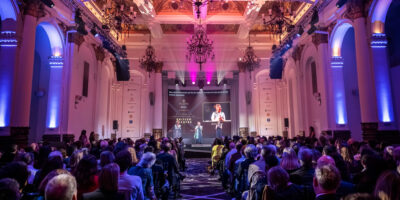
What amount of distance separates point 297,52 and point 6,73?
39.2 ft

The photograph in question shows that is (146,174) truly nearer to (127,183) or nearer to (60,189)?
(127,183)

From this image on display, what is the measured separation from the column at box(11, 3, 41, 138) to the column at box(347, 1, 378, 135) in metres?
10.1

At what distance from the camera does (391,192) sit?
56.8 inches

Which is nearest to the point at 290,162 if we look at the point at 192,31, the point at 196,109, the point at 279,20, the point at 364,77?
the point at 279,20

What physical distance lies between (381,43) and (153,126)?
11.9 meters

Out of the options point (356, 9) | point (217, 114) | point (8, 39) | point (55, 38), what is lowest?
point (217, 114)

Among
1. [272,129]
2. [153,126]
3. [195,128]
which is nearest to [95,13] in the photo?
[153,126]

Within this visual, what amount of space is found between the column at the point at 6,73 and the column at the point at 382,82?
1080 cm

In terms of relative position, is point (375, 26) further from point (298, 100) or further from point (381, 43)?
point (298, 100)

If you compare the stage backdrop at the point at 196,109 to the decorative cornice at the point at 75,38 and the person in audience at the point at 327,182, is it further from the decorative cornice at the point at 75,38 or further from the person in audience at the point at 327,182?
the person in audience at the point at 327,182

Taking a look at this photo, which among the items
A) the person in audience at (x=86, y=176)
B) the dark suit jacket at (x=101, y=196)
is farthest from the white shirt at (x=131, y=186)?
the dark suit jacket at (x=101, y=196)

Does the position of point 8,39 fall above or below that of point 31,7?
below

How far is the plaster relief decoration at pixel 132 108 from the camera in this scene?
15.3 metres

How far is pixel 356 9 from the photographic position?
7703 mm
